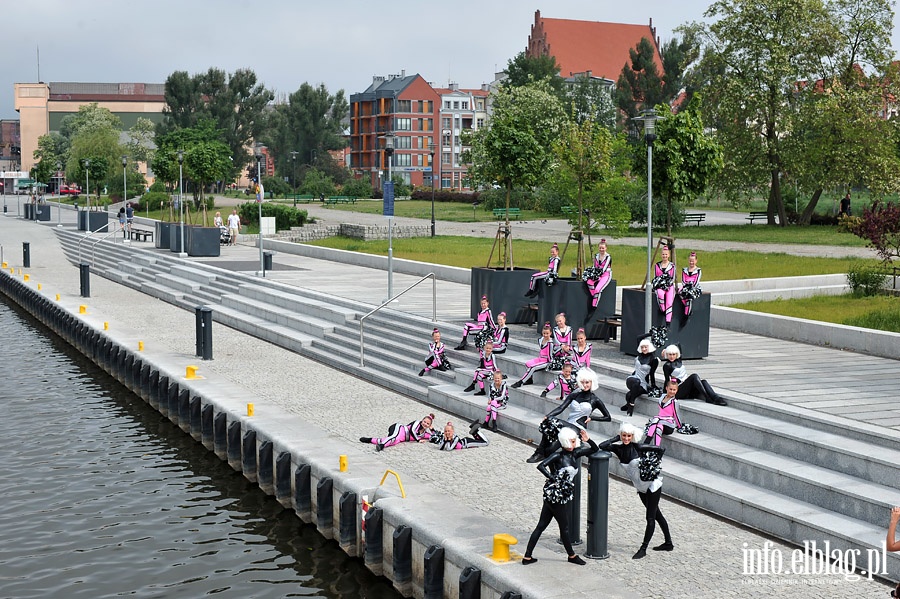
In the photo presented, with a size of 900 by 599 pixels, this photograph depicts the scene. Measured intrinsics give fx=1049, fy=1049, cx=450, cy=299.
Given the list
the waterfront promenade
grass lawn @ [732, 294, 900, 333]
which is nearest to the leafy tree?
the waterfront promenade

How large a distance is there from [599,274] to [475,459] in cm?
602

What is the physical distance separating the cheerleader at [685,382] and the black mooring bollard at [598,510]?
3.92m

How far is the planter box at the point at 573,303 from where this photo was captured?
21.1 meters

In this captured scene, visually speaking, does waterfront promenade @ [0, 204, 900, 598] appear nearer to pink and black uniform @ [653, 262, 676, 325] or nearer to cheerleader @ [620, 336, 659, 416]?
pink and black uniform @ [653, 262, 676, 325]

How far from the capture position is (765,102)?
5284 cm

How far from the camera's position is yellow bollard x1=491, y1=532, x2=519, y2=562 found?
11375mm

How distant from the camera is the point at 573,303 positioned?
21188 mm

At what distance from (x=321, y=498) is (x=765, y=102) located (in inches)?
1728

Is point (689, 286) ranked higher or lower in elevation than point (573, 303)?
higher

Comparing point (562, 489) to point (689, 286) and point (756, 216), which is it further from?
point (756, 216)

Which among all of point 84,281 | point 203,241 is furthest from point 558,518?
point 203,241

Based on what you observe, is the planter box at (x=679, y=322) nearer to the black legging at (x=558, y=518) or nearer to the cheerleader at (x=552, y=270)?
the cheerleader at (x=552, y=270)

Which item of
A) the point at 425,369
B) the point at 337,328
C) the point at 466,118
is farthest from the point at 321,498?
the point at 466,118

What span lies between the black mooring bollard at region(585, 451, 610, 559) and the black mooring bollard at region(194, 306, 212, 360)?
14635mm
